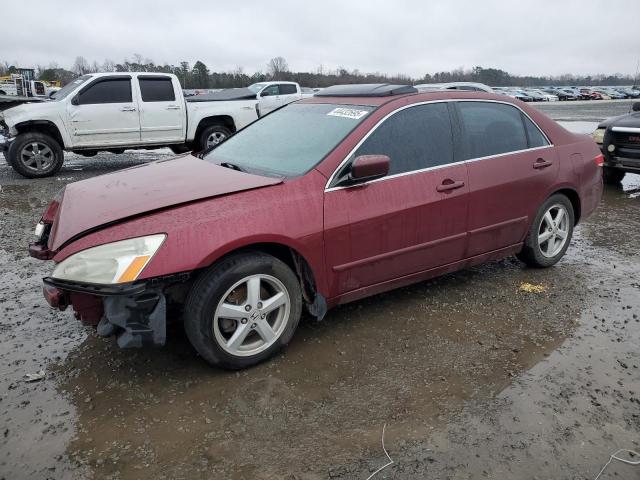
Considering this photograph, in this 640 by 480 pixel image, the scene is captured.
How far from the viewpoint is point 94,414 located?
265cm

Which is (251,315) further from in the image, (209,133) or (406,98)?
(209,133)

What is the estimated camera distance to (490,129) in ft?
13.3

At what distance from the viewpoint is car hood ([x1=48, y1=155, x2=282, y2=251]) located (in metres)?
2.82

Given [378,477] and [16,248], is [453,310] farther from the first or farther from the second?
[16,248]

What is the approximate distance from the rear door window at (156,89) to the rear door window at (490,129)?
298 inches

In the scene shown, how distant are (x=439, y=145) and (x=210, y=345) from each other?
216 centimetres

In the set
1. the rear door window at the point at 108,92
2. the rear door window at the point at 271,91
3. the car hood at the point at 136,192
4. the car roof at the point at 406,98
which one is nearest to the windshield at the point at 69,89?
the rear door window at the point at 108,92

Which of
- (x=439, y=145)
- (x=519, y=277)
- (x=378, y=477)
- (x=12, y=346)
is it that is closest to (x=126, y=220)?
(x=12, y=346)

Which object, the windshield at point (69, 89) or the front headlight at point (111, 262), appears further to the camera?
the windshield at point (69, 89)

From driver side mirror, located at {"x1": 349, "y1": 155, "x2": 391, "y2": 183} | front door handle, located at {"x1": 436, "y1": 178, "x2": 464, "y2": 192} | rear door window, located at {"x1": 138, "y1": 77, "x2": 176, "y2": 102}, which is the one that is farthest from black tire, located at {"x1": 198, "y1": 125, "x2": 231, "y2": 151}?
driver side mirror, located at {"x1": 349, "y1": 155, "x2": 391, "y2": 183}

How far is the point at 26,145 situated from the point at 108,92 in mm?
1734

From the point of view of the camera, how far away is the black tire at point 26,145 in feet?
28.9

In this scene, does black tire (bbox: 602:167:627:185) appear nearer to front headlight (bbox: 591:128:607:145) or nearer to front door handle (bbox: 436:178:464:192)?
front headlight (bbox: 591:128:607:145)

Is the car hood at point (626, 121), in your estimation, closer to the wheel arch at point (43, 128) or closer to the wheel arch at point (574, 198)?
the wheel arch at point (574, 198)
